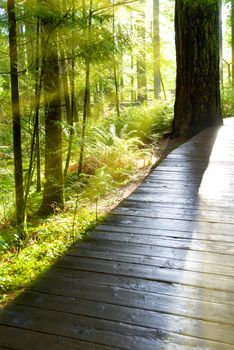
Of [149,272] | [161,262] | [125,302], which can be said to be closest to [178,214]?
[161,262]

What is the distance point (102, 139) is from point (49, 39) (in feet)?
13.1

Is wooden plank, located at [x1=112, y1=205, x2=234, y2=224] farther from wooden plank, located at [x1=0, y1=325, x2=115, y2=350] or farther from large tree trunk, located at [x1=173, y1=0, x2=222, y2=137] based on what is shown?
large tree trunk, located at [x1=173, y1=0, x2=222, y2=137]

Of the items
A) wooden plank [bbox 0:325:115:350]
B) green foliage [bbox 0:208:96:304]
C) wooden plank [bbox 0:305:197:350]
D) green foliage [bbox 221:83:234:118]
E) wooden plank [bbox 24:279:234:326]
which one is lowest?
green foliage [bbox 0:208:96:304]

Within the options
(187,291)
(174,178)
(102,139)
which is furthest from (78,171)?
(187,291)

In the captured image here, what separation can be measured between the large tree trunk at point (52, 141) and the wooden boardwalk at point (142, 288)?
2.57 meters

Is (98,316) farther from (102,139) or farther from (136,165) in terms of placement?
(102,139)

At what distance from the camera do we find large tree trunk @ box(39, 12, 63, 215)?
593 cm

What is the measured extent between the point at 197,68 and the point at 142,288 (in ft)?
21.4

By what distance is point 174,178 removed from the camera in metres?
4.96

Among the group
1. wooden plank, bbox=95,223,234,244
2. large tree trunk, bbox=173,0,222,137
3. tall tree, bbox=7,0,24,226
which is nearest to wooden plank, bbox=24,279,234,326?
wooden plank, bbox=95,223,234,244

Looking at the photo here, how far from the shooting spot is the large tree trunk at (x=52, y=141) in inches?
233

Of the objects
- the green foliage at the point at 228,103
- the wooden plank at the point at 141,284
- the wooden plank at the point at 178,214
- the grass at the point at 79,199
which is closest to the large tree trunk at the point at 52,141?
the grass at the point at 79,199

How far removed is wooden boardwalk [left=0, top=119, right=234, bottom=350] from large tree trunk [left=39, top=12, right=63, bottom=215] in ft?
8.44

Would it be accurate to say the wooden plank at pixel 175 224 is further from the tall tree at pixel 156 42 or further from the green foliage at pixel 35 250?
the tall tree at pixel 156 42
